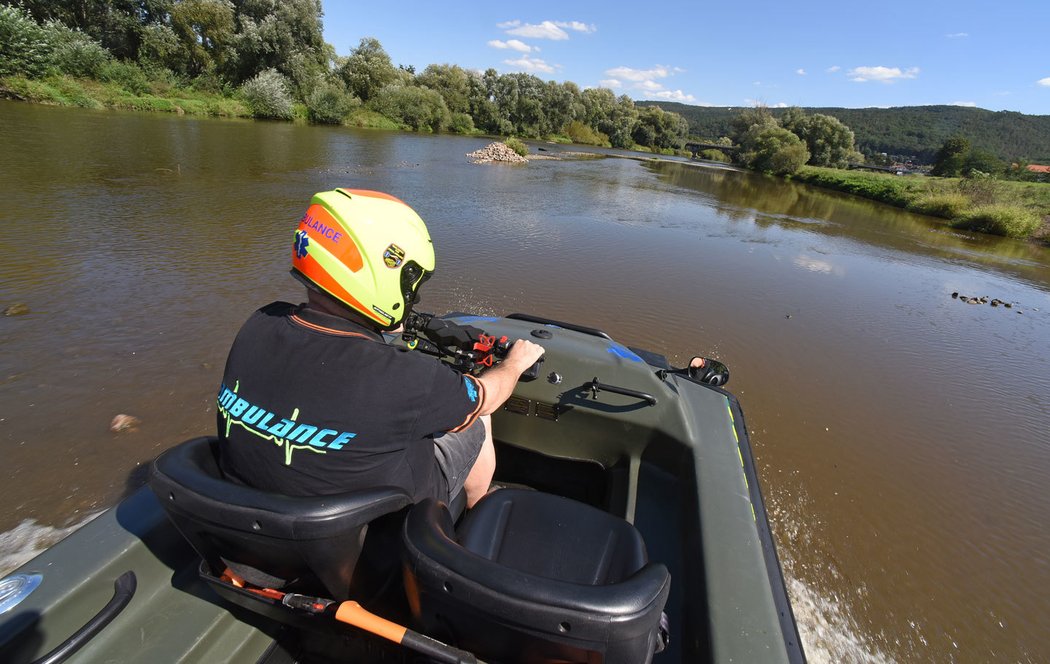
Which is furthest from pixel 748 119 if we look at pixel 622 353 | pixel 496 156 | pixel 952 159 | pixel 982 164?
pixel 622 353

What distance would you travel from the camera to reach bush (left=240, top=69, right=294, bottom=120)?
31.6m

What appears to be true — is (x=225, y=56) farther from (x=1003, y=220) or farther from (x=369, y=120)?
(x=1003, y=220)

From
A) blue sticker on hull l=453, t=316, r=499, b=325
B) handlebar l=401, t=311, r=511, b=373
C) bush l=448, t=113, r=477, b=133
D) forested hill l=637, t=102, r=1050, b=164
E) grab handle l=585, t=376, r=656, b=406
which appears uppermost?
forested hill l=637, t=102, r=1050, b=164

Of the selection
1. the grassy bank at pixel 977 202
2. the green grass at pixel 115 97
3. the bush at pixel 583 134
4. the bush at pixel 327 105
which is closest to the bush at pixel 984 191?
the grassy bank at pixel 977 202

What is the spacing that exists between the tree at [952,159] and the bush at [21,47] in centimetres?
6357

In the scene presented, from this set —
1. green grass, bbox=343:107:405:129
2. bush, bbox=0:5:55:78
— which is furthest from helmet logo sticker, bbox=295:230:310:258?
green grass, bbox=343:107:405:129

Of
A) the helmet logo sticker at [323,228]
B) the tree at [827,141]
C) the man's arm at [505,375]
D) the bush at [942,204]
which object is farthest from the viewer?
the tree at [827,141]

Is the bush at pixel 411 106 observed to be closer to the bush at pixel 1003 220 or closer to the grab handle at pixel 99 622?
the bush at pixel 1003 220

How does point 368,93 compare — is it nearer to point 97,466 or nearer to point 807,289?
point 807,289

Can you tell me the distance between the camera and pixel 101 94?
82.9 feet

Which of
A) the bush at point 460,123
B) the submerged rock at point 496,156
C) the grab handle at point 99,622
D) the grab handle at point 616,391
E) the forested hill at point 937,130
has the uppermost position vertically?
the forested hill at point 937,130

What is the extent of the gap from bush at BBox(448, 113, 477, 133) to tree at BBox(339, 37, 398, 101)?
6552 mm

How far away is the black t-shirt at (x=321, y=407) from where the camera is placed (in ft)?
3.92

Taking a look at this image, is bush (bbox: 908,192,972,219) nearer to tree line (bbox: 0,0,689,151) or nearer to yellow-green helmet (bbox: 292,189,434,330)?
yellow-green helmet (bbox: 292,189,434,330)
